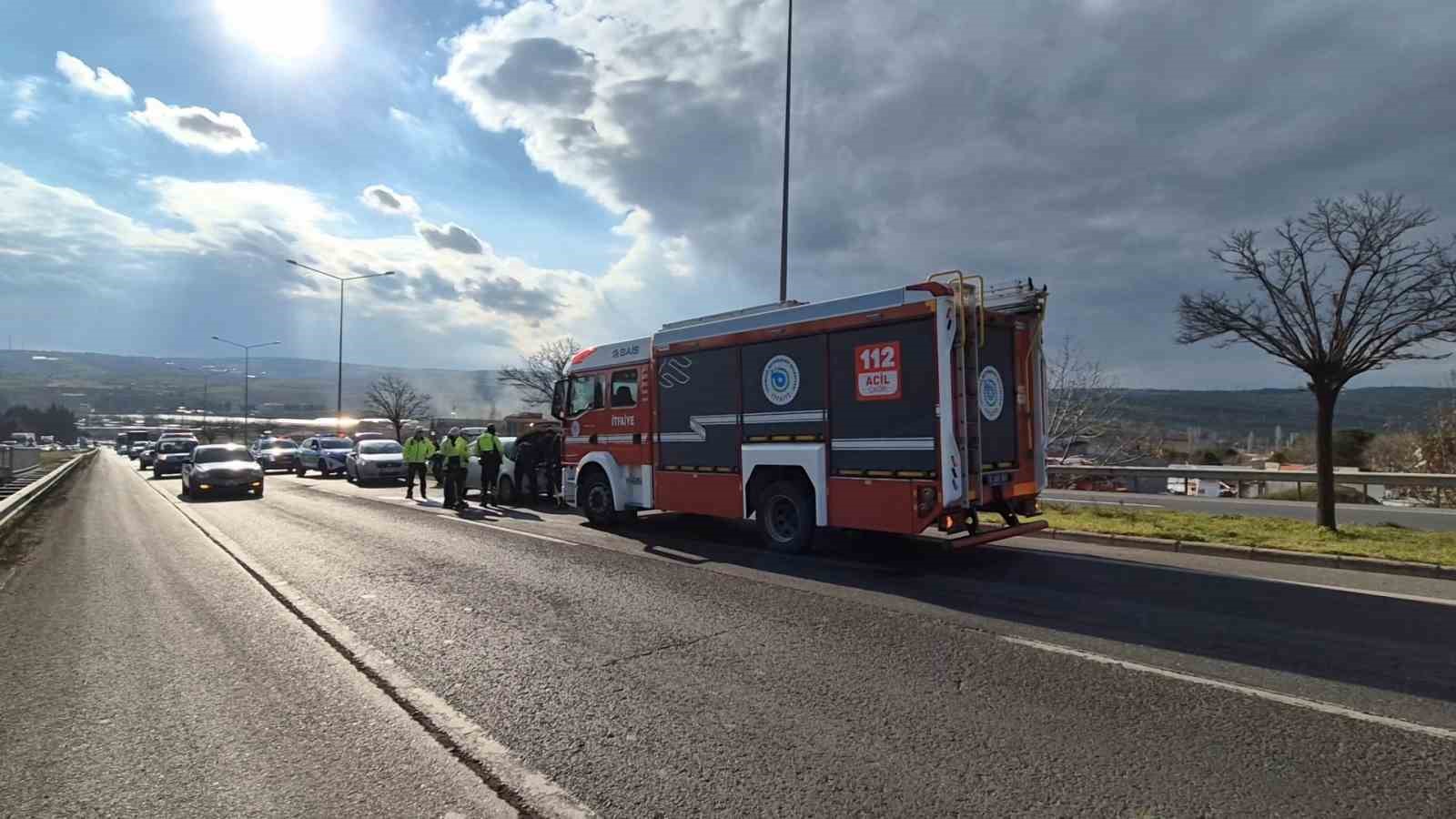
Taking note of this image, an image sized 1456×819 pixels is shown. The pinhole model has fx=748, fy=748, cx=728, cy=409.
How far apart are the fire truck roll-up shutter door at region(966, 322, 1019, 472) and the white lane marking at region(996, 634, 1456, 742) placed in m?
3.39

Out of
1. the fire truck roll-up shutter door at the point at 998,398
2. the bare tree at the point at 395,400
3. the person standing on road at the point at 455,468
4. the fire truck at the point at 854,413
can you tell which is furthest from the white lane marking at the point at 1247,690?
the bare tree at the point at 395,400

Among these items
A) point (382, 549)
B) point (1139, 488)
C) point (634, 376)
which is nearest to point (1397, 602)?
point (634, 376)

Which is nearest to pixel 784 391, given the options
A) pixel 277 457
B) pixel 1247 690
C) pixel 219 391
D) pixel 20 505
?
pixel 1247 690

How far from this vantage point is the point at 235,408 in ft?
527

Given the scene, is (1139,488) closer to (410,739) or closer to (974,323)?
(974,323)

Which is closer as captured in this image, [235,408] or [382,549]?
[382,549]

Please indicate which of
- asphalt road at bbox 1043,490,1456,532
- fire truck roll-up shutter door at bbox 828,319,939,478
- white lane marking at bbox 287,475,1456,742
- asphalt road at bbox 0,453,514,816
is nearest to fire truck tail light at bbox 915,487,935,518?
fire truck roll-up shutter door at bbox 828,319,939,478

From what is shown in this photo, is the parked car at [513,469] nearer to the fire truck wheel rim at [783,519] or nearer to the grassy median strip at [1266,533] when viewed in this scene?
the fire truck wheel rim at [783,519]

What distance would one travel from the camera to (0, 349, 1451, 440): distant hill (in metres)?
26.2

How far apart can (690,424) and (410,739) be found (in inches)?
273

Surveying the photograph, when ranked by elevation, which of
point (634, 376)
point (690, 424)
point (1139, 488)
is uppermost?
point (634, 376)

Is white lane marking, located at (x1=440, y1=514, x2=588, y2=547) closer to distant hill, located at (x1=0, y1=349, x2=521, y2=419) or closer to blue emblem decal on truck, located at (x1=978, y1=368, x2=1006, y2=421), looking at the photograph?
blue emblem decal on truck, located at (x1=978, y1=368, x2=1006, y2=421)

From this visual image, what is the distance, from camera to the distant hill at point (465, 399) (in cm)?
2617

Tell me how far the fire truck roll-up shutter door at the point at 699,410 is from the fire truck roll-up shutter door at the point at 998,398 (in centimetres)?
310
